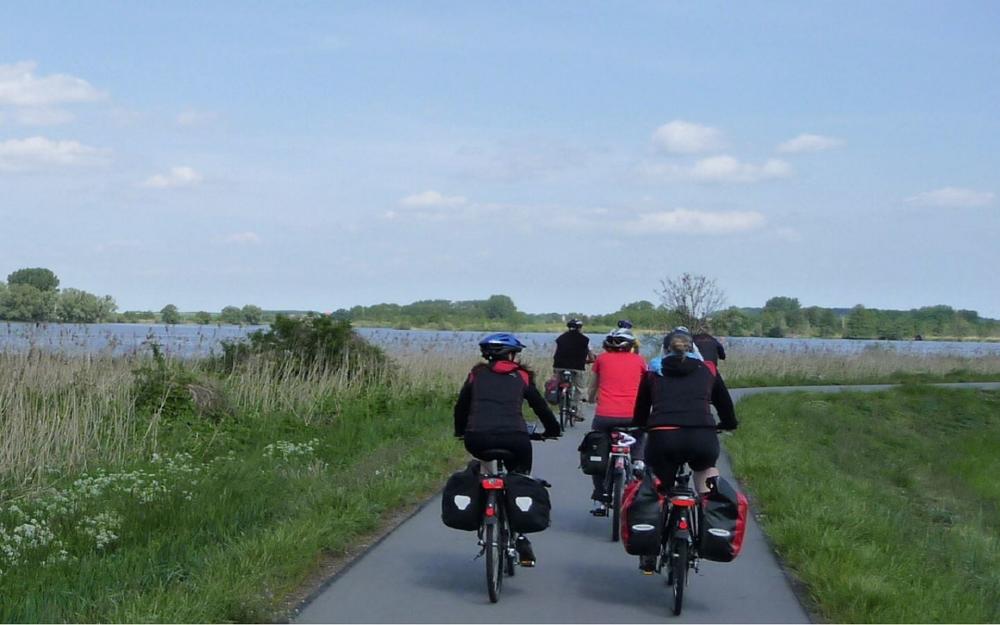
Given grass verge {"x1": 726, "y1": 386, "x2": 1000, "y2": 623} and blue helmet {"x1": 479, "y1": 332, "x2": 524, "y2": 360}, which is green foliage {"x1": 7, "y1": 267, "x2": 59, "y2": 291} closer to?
grass verge {"x1": 726, "y1": 386, "x2": 1000, "y2": 623}

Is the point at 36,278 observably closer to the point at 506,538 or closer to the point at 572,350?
the point at 572,350

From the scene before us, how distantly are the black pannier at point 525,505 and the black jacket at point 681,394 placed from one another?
3.02 feet

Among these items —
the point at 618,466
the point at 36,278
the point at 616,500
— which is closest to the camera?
the point at 616,500

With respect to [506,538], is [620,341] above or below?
above

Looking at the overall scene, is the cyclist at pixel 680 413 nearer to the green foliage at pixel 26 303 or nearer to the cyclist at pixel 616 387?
the cyclist at pixel 616 387

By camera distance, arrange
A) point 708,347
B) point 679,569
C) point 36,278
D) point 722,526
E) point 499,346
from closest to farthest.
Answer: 1. point 679,569
2. point 722,526
3. point 499,346
4. point 708,347
5. point 36,278

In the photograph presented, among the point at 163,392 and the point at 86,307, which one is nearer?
the point at 163,392

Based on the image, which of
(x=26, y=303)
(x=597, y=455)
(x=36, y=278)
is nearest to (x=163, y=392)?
(x=597, y=455)

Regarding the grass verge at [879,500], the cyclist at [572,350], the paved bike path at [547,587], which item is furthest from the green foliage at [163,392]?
the paved bike path at [547,587]

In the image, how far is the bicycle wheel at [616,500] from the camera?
10.4 m

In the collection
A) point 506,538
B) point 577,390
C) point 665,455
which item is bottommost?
point 506,538

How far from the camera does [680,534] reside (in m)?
7.64

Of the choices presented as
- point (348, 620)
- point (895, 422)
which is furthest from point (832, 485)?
point (895, 422)

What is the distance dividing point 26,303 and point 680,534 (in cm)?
2711
